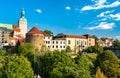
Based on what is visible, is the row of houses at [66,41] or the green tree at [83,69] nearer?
the green tree at [83,69]

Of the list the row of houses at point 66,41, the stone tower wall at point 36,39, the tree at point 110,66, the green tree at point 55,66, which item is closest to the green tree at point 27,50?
the stone tower wall at point 36,39

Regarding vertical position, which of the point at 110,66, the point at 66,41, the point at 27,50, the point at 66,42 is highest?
the point at 66,41

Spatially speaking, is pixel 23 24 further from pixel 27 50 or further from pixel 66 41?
pixel 27 50

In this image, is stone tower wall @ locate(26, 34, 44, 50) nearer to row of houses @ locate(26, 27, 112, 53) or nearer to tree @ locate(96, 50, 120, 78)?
row of houses @ locate(26, 27, 112, 53)

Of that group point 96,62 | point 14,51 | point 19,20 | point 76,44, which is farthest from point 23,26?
point 96,62

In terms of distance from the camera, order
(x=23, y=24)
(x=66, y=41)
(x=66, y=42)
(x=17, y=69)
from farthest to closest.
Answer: (x=23, y=24) → (x=66, y=41) → (x=66, y=42) → (x=17, y=69)

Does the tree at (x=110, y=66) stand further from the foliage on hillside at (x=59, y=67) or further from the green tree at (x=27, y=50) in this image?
the green tree at (x=27, y=50)

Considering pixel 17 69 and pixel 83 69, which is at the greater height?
pixel 17 69

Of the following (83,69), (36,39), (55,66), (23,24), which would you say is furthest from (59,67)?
(23,24)

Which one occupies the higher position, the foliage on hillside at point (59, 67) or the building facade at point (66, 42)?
the building facade at point (66, 42)

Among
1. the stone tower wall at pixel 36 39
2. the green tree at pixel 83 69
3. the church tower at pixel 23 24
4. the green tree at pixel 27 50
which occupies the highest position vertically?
the church tower at pixel 23 24

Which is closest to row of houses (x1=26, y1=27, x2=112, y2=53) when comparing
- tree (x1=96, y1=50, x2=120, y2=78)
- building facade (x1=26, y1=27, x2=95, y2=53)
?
building facade (x1=26, y1=27, x2=95, y2=53)

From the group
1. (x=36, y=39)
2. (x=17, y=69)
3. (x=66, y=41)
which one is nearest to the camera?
(x=17, y=69)

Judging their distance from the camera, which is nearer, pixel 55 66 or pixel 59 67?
pixel 59 67
